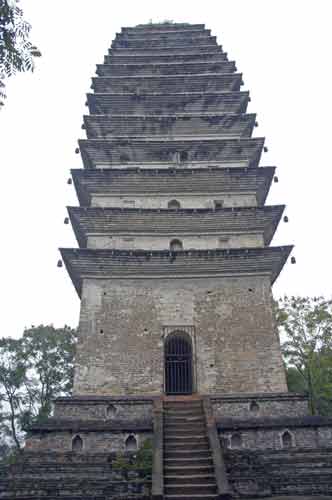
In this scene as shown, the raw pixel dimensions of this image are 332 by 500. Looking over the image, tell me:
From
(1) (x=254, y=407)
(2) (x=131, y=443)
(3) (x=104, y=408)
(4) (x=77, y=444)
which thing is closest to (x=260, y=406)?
(1) (x=254, y=407)

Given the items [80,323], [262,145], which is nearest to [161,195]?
[262,145]

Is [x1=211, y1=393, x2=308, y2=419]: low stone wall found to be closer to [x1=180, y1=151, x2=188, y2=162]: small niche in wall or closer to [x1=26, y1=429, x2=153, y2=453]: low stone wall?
[x1=26, y1=429, x2=153, y2=453]: low stone wall

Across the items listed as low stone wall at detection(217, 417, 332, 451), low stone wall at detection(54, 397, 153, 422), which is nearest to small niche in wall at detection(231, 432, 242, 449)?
low stone wall at detection(217, 417, 332, 451)

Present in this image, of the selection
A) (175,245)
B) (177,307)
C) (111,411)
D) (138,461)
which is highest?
(175,245)

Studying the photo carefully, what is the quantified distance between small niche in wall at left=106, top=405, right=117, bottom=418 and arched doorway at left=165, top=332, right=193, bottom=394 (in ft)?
7.11

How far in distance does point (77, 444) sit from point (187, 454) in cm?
260

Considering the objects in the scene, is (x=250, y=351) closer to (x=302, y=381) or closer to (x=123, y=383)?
(x=123, y=383)

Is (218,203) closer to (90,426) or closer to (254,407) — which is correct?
(254,407)

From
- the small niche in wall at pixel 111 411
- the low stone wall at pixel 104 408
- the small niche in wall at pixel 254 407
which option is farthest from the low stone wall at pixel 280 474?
the small niche in wall at pixel 111 411

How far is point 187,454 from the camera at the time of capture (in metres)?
10.2

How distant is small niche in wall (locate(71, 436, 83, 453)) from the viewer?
11.3 metres

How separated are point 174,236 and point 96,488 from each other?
840 centimetres

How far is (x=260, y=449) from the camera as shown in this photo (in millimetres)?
11102

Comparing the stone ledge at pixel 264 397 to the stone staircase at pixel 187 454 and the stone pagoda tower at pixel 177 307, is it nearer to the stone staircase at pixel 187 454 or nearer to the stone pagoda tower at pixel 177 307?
the stone pagoda tower at pixel 177 307
